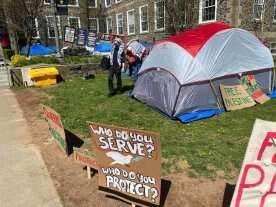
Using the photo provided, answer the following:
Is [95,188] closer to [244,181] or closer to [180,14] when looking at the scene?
[244,181]

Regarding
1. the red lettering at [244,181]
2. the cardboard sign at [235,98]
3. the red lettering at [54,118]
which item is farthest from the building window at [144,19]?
the red lettering at [244,181]

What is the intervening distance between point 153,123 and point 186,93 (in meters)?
1.11

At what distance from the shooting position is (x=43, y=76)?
1230 cm

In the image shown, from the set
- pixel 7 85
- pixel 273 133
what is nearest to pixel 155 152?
pixel 273 133

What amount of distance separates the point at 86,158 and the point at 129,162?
1.13 meters

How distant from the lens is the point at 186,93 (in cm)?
692

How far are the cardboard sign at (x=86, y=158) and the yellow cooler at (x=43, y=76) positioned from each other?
28.0 feet

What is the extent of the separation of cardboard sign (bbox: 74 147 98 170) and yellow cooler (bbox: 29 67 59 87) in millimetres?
8529

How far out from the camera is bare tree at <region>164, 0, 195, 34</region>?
15.8 meters

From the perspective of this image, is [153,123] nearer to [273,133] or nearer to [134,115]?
[134,115]

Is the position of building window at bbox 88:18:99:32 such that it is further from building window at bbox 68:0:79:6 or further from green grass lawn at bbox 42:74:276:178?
green grass lawn at bbox 42:74:276:178

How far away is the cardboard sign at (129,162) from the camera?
3.25 m

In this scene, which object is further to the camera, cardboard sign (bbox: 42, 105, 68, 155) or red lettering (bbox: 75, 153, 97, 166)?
cardboard sign (bbox: 42, 105, 68, 155)

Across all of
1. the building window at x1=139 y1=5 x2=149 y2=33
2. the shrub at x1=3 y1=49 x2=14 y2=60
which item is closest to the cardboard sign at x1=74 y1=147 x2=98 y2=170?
the shrub at x1=3 y1=49 x2=14 y2=60
